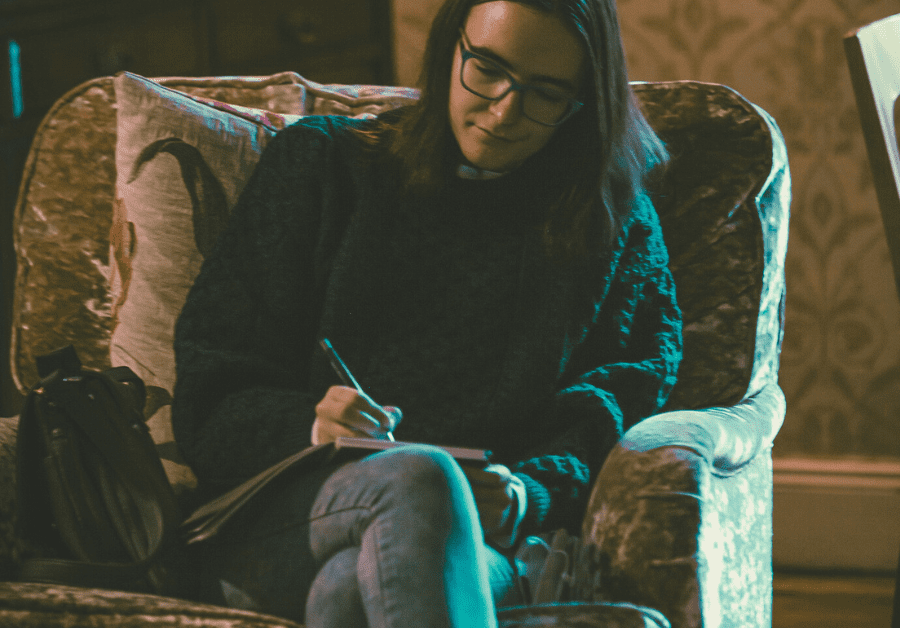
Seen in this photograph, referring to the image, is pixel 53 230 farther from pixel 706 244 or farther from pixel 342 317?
pixel 706 244

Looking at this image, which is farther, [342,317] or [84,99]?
[84,99]

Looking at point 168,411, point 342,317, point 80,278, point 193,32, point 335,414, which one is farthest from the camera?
point 193,32

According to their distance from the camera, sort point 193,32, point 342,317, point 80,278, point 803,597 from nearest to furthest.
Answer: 1. point 342,317
2. point 80,278
3. point 803,597
4. point 193,32

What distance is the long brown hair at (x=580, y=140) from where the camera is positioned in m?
1.20

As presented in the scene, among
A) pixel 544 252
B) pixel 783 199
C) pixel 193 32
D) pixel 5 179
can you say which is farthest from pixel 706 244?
pixel 5 179

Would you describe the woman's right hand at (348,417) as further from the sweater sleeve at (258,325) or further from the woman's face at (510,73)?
the woman's face at (510,73)

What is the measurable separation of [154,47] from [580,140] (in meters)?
1.54

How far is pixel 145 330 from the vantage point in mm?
1327

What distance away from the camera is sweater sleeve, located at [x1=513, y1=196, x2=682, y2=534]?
1104 millimetres

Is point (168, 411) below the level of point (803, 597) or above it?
above

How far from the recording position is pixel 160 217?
134cm

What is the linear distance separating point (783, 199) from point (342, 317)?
771 millimetres

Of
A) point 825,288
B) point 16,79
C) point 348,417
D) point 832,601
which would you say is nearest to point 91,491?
point 348,417

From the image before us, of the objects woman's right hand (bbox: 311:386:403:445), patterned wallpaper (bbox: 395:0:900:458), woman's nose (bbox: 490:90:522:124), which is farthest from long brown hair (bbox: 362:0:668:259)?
patterned wallpaper (bbox: 395:0:900:458)
